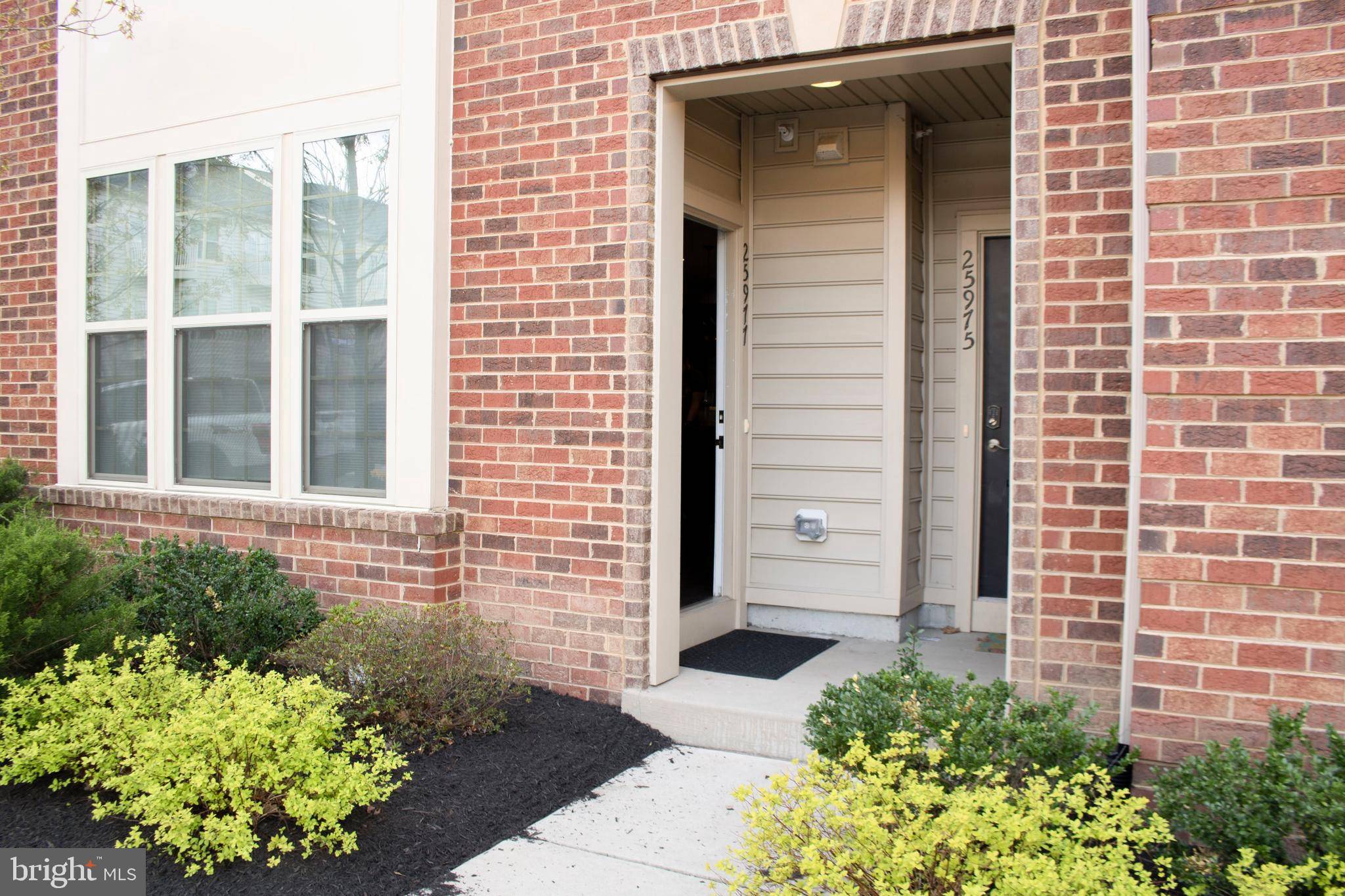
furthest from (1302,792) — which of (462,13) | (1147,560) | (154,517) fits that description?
(154,517)

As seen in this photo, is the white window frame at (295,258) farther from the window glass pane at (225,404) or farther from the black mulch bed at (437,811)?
the black mulch bed at (437,811)

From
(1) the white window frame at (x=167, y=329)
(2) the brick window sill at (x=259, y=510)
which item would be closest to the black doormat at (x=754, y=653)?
(2) the brick window sill at (x=259, y=510)

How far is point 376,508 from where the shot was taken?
5293 mm

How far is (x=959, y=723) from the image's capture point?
10.1ft

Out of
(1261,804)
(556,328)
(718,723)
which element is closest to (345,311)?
(556,328)

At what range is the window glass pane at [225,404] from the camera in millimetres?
5832

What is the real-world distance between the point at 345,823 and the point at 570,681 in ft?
5.20

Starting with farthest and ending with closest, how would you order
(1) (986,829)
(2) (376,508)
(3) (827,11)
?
1. (2) (376,508)
2. (3) (827,11)
3. (1) (986,829)

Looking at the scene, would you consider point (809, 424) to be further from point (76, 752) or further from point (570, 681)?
point (76, 752)

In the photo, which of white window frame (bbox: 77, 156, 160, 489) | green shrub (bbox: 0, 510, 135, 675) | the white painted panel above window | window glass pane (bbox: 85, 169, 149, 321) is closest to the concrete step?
green shrub (bbox: 0, 510, 135, 675)

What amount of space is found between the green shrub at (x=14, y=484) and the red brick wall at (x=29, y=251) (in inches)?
3.8

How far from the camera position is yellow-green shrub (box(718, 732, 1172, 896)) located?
8.20 ft

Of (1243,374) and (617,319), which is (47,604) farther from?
(1243,374)

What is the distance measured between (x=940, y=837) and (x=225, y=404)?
4905 millimetres
